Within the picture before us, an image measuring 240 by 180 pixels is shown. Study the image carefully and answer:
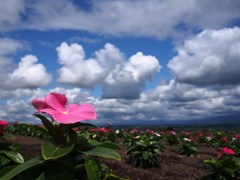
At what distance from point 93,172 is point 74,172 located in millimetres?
151

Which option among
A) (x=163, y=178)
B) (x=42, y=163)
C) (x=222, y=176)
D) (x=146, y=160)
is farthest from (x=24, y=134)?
(x=42, y=163)

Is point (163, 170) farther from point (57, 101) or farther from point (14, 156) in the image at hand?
point (57, 101)

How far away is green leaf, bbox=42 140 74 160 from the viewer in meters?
1.20

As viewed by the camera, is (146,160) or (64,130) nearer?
(64,130)

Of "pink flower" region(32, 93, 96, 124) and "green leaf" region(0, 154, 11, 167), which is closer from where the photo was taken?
"pink flower" region(32, 93, 96, 124)

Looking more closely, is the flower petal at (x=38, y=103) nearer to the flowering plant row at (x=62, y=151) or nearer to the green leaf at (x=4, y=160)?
the flowering plant row at (x=62, y=151)

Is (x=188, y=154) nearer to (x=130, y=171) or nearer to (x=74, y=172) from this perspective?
(x=130, y=171)

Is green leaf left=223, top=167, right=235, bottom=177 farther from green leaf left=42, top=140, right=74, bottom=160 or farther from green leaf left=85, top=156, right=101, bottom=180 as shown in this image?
green leaf left=42, top=140, right=74, bottom=160

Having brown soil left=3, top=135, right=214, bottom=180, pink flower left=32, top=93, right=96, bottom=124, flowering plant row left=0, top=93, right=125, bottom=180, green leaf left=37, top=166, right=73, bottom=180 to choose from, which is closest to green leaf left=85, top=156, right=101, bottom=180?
flowering plant row left=0, top=93, right=125, bottom=180

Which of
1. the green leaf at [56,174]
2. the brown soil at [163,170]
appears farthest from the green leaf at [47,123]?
the brown soil at [163,170]

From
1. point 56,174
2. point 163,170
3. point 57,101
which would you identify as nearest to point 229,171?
point 163,170

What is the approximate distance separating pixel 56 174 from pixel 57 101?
402mm

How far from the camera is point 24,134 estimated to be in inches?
522

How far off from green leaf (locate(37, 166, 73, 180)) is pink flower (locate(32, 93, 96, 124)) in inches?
13.0
